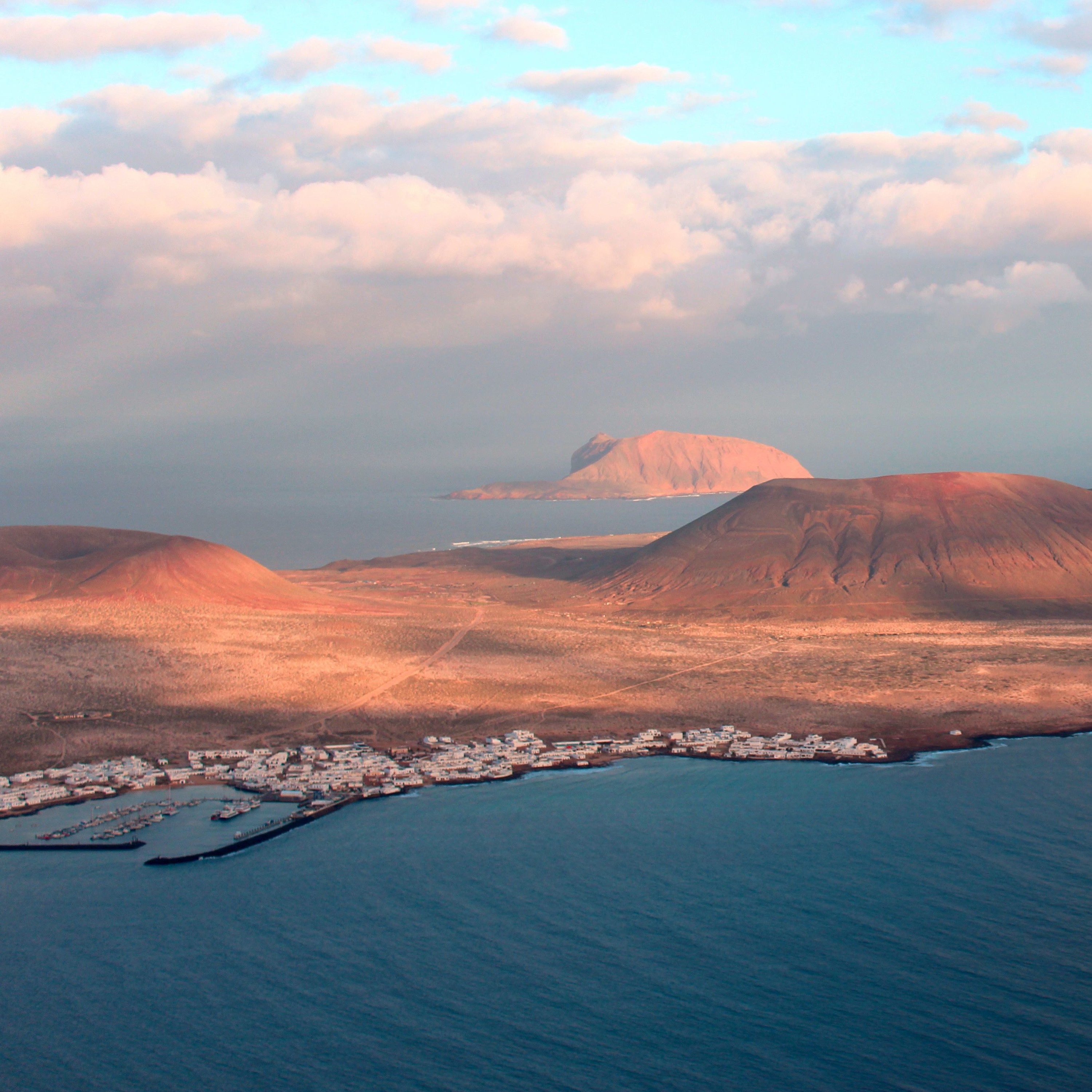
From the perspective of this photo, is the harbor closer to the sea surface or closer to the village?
the village

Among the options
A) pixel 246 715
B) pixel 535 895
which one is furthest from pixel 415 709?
pixel 535 895

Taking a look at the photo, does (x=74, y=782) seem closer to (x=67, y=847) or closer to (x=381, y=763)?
(x=67, y=847)

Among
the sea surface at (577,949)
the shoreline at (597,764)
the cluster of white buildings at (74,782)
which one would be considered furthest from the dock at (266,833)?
the cluster of white buildings at (74,782)

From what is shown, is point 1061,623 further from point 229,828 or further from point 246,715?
point 229,828

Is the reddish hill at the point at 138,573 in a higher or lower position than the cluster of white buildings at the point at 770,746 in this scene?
higher

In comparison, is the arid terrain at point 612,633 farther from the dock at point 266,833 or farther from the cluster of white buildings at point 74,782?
the dock at point 266,833

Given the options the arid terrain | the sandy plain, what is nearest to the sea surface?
the sandy plain
